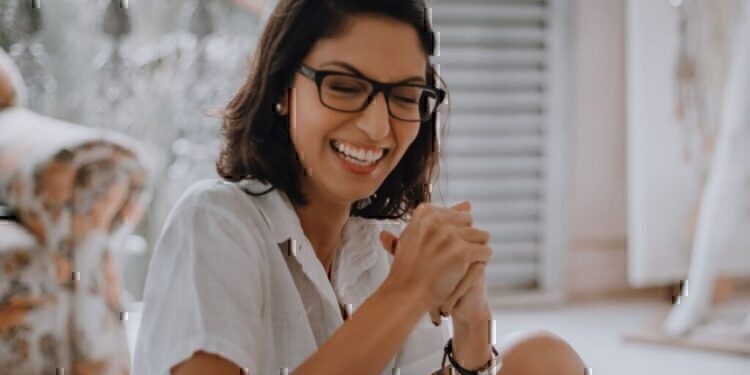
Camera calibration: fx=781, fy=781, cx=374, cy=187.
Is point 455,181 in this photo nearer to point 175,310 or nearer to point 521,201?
point 521,201

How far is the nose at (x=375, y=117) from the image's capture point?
2.69ft

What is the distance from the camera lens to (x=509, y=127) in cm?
275

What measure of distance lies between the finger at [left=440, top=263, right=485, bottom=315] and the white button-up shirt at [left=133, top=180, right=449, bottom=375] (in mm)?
133

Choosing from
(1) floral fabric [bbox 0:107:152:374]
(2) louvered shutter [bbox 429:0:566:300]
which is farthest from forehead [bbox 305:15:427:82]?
(2) louvered shutter [bbox 429:0:566:300]

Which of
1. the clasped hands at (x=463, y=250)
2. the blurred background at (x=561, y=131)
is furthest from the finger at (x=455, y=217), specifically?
the blurred background at (x=561, y=131)

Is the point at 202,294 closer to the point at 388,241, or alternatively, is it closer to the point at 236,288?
the point at 236,288

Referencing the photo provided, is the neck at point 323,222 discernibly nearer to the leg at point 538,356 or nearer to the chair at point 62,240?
the leg at point 538,356

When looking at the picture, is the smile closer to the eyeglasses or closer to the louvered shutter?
the eyeglasses

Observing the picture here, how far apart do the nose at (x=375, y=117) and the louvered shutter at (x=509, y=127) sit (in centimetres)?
183

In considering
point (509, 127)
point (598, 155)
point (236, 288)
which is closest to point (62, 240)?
point (236, 288)

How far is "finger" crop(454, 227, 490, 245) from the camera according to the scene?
0.80 meters

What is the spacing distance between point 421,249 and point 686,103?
6.87 ft

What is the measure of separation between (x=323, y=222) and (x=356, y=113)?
0.20 meters

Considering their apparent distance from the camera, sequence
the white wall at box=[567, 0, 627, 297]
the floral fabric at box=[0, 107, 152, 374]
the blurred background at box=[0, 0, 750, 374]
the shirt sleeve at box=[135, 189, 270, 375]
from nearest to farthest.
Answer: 1. the shirt sleeve at box=[135, 189, 270, 375]
2. the floral fabric at box=[0, 107, 152, 374]
3. the blurred background at box=[0, 0, 750, 374]
4. the white wall at box=[567, 0, 627, 297]
